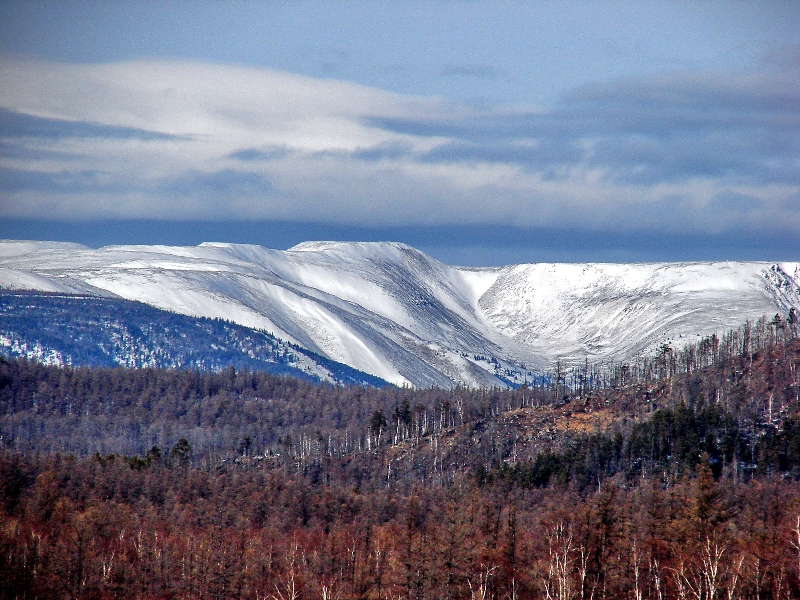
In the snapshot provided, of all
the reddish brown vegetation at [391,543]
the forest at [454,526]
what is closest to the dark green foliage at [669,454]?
the forest at [454,526]

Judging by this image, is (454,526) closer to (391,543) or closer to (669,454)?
(391,543)

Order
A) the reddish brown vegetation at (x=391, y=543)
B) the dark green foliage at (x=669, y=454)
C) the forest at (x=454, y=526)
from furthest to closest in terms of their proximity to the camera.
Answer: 1. the dark green foliage at (x=669, y=454)
2. the forest at (x=454, y=526)
3. the reddish brown vegetation at (x=391, y=543)

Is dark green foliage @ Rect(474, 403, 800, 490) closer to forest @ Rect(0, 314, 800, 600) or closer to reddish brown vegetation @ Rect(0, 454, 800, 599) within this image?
forest @ Rect(0, 314, 800, 600)

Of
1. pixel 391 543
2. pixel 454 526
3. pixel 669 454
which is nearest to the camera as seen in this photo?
pixel 454 526

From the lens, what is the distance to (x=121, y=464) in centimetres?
19338

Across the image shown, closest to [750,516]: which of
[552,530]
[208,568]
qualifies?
[552,530]

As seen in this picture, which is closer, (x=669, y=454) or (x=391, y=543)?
(x=391, y=543)

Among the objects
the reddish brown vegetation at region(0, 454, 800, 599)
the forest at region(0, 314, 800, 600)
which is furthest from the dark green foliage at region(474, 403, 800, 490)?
the reddish brown vegetation at region(0, 454, 800, 599)

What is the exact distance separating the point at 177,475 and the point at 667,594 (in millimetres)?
109761

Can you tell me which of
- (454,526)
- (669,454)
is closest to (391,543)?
(454,526)

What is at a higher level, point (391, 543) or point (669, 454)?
point (669, 454)

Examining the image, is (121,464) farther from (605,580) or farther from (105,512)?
(605,580)

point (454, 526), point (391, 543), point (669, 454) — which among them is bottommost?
point (391, 543)

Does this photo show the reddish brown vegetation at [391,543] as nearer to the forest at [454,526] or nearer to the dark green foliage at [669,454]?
the forest at [454,526]
